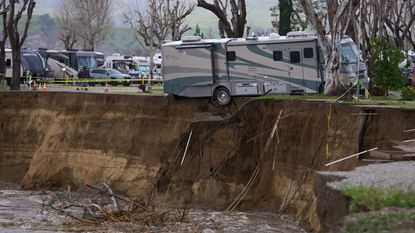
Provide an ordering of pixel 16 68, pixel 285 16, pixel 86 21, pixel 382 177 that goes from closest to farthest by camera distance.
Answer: pixel 382 177 < pixel 16 68 < pixel 285 16 < pixel 86 21

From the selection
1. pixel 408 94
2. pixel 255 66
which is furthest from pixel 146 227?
pixel 255 66

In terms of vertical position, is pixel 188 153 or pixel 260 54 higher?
pixel 260 54

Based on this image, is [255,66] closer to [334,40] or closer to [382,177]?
[334,40]

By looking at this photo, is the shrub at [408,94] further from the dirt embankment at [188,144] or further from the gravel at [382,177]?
the gravel at [382,177]

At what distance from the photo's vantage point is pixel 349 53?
1300 inches

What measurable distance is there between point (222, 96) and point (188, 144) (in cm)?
222

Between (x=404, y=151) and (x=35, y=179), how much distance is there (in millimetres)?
21294

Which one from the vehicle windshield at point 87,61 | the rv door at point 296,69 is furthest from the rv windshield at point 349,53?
the vehicle windshield at point 87,61

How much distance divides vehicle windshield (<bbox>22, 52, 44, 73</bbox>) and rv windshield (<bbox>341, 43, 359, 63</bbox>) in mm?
33424

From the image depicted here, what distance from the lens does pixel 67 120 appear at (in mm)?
37531

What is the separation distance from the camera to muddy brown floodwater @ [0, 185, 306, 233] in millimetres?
23094

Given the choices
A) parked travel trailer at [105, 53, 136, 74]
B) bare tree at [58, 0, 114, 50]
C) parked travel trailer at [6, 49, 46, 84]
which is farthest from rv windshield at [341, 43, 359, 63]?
bare tree at [58, 0, 114, 50]

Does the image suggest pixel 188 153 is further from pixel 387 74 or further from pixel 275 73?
pixel 387 74

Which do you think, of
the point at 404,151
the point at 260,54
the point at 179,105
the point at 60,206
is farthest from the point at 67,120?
the point at 404,151
